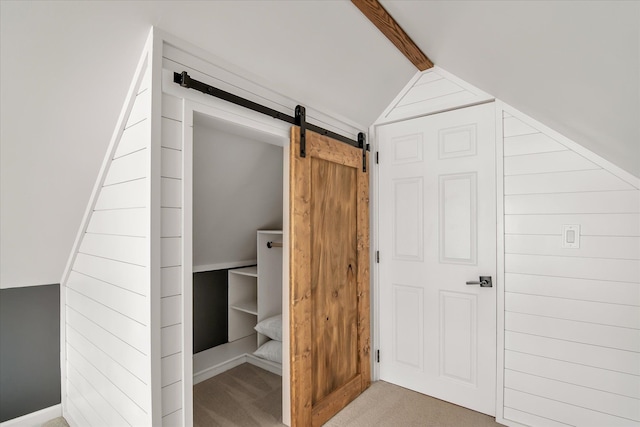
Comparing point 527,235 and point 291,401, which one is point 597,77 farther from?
point 291,401

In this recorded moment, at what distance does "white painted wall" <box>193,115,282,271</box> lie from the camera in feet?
7.60

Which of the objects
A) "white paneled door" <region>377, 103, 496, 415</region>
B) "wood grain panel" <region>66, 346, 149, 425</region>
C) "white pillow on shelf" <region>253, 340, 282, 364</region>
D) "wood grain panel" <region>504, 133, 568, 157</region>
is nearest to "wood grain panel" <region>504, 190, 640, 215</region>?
"white paneled door" <region>377, 103, 496, 415</region>

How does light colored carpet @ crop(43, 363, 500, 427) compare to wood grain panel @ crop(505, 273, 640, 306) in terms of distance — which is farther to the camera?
light colored carpet @ crop(43, 363, 500, 427)

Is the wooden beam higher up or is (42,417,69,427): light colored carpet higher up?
the wooden beam

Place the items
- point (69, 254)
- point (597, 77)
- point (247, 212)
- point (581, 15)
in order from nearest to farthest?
point (581, 15) < point (597, 77) < point (69, 254) < point (247, 212)

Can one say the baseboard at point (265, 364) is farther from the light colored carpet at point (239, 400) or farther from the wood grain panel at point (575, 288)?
the wood grain panel at point (575, 288)

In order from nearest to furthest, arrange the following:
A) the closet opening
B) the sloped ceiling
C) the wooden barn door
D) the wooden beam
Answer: the sloped ceiling, the wooden beam, the wooden barn door, the closet opening

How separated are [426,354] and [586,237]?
4.36 ft

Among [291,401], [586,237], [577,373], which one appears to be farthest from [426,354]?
[586,237]

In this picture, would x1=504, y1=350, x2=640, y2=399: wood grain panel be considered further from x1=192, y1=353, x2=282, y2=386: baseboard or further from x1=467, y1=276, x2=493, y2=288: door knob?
x1=192, y1=353, x2=282, y2=386: baseboard

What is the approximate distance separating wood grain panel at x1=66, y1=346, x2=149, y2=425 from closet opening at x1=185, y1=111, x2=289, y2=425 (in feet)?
2.37

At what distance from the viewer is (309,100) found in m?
2.20

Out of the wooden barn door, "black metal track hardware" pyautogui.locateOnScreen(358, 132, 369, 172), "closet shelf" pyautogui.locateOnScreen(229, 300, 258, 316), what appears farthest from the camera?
"closet shelf" pyautogui.locateOnScreen(229, 300, 258, 316)

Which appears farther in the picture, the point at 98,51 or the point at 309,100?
the point at 309,100
